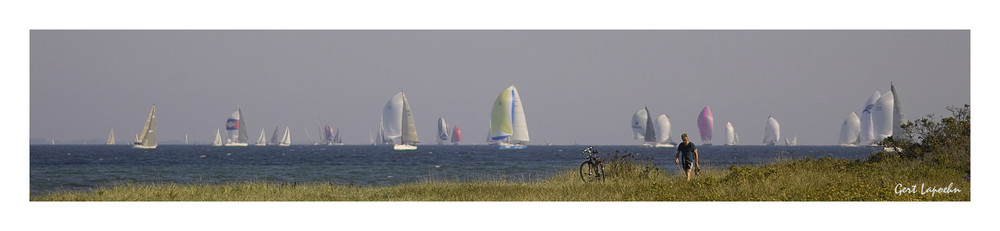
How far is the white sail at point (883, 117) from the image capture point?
4584 centimetres

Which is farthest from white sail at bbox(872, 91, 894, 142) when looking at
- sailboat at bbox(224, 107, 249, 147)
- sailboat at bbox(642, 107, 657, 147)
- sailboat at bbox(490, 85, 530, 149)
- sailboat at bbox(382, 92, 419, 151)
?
sailboat at bbox(224, 107, 249, 147)

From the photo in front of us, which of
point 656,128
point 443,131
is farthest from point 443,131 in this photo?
point 656,128

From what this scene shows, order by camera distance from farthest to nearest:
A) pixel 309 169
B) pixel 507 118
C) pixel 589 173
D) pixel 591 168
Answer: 1. pixel 507 118
2. pixel 309 169
3. pixel 591 168
4. pixel 589 173

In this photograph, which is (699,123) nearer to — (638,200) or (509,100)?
(509,100)

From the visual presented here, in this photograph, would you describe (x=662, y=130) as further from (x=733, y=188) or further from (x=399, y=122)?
(x=733, y=188)

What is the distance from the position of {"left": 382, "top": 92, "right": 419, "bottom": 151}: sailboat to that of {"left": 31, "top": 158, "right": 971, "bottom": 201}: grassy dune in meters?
68.6

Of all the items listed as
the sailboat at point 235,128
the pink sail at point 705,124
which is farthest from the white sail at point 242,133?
the pink sail at point 705,124

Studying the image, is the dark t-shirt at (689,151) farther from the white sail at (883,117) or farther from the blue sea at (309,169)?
the white sail at (883,117)

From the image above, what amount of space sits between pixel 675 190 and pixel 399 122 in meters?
76.8

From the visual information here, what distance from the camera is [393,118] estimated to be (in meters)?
95.7

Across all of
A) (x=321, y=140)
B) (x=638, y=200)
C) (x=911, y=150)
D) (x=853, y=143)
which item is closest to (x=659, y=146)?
(x=853, y=143)

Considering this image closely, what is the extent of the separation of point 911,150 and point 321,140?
179 m

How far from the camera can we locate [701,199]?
748 inches

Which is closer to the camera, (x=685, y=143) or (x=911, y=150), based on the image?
(x=685, y=143)
